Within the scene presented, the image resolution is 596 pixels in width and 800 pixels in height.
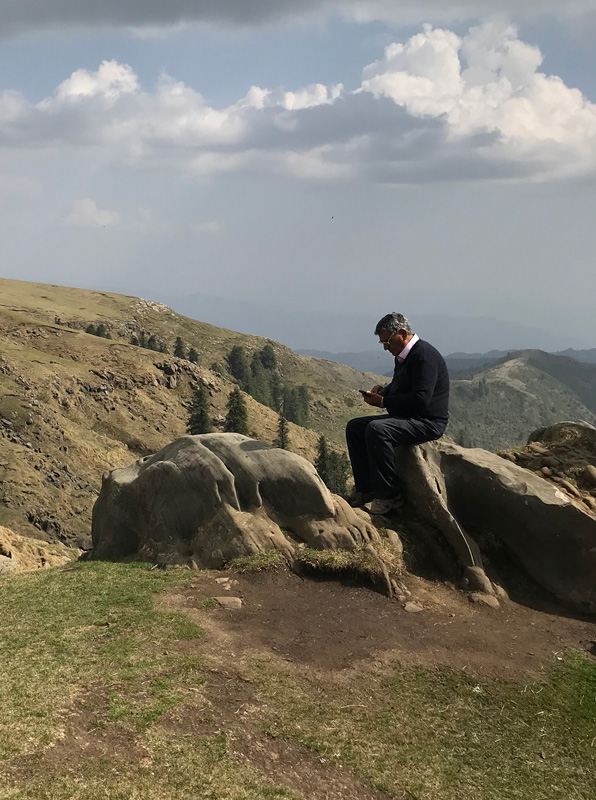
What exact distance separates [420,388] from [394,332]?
1.35 m

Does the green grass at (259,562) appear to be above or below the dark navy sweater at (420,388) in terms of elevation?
below

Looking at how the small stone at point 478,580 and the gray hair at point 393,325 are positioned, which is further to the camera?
the gray hair at point 393,325

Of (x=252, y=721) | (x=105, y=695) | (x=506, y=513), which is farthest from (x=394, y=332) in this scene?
(x=105, y=695)

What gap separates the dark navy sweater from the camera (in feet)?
43.8

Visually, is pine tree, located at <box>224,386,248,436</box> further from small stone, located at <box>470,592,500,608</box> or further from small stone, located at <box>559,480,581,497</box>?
small stone, located at <box>470,592,500,608</box>

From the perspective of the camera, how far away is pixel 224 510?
A: 13.9 m

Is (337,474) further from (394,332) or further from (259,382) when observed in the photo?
(394,332)

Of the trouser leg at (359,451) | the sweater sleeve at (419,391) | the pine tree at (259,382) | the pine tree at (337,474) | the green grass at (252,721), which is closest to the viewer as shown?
the green grass at (252,721)

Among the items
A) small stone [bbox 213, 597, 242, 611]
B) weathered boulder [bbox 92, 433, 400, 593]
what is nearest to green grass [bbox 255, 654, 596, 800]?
small stone [bbox 213, 597, 242, 611]

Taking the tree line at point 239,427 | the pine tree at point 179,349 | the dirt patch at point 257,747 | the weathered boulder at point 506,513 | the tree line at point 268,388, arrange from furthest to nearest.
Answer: the pine tree at point 179,349 → the tree line at point 268,388 → the tree line at point 239,427 → the weathered boulder at point 506,513 → the dirt patch at point 257,747

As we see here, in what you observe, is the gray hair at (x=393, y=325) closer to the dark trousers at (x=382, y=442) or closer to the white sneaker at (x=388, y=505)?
the dark trousers at (x=382, y=442)

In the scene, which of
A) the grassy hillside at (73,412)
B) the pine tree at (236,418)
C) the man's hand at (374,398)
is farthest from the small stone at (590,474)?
the pine tree at (236,418)

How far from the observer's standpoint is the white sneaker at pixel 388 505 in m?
14.5

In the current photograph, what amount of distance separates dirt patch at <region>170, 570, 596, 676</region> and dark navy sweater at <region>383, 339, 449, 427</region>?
359 centimetres
